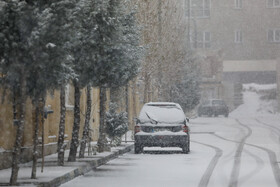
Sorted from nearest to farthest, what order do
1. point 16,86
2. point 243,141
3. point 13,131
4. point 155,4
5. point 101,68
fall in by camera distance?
point 16,86 < point 13,131 < point 101,68 < point 243,141 < point 155,4

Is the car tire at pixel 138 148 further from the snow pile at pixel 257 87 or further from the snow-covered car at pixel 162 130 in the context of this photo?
the snow pile at pixel 257 87

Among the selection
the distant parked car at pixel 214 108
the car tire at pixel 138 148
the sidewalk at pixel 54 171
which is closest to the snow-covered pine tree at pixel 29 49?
→ the sidewalk at pixel 54 171

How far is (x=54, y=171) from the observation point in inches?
619

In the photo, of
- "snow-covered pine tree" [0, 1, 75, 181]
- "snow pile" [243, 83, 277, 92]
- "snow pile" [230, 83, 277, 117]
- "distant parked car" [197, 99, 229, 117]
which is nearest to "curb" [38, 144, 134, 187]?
"snow-covered pine tree" [0, 1, 75, 181]

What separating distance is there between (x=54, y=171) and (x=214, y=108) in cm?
5371

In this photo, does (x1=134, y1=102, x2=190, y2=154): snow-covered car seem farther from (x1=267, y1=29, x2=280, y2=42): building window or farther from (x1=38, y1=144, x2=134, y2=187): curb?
(x1=267, y1=29, x2=280, y2=42): building window

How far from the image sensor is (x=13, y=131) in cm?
1786

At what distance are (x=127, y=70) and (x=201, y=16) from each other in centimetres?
6566

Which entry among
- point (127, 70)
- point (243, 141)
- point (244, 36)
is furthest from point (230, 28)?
point (127, 70)

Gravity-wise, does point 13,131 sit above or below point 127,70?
below

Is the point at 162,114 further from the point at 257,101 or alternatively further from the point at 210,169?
the point at 257,101

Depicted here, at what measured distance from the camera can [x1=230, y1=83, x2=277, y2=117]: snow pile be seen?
3031 inches

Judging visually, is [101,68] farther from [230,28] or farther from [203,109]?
[230,28]

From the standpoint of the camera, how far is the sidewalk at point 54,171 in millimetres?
13416
